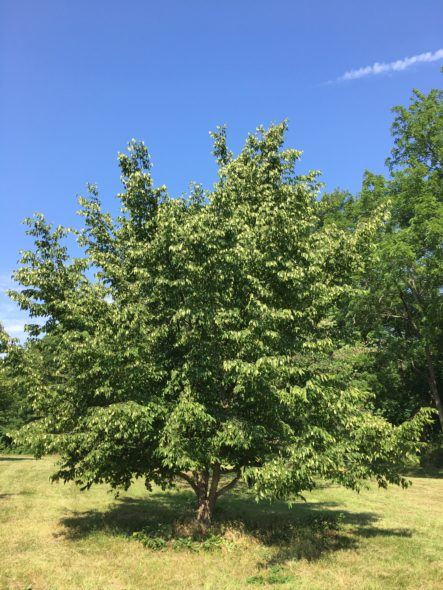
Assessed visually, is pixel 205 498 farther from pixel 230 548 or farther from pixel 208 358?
pixel 208 358

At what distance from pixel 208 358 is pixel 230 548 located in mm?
5206

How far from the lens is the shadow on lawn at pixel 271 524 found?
42.0 ft

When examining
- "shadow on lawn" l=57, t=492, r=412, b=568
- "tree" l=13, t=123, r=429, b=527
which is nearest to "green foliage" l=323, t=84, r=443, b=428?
"shadow on lawn" l=57, t=492, r=412, b=568

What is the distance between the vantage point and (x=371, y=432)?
456 inches

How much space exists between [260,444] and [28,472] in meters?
22.3

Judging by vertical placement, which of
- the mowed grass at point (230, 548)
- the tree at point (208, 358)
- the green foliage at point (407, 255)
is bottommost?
the mowed grass at point (230, 548)

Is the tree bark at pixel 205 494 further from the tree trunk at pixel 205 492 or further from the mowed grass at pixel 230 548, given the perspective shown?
the mowed grass at pixel 230 548

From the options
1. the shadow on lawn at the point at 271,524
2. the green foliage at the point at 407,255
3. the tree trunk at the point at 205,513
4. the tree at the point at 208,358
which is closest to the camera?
the tree at the point at 208,358

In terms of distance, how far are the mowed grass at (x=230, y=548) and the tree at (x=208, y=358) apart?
1.73 m

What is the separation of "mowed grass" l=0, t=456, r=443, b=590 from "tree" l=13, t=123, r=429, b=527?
173 cm

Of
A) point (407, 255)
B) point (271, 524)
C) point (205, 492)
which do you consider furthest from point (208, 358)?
point (407, 255)

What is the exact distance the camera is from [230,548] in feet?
40.4

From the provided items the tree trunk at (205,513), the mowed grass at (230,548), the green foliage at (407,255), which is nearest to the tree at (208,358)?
the tree trunk at (205,513)

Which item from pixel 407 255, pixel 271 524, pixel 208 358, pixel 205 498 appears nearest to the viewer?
pixel 208 358
